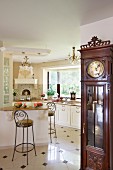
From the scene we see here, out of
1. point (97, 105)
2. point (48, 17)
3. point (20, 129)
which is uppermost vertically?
point (48, 17)

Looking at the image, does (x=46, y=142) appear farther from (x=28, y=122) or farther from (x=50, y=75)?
(x=50, y=75)

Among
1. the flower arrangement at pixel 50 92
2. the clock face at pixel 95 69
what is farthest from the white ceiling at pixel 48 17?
the flower arrangement at pixel 50 92

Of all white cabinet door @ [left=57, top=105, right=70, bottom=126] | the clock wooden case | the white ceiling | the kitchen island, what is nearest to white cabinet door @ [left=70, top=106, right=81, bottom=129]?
white cabinet door @ [left=57, top=105, right=70, bottom=126]

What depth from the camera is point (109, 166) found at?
8.70 ft

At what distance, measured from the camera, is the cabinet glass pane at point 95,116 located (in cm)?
279

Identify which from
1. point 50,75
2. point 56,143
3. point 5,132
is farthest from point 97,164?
point 50,75

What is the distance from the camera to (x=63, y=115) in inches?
259

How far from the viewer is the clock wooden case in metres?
2.65

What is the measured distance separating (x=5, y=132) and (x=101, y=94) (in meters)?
2.80

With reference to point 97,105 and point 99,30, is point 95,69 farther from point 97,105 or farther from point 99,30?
point 99,30

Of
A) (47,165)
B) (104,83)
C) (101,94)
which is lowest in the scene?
(47,165)

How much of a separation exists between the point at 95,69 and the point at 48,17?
1.20 m

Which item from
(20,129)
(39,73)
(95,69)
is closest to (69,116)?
(20,129)

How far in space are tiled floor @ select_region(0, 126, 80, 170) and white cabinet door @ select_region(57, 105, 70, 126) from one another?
1.58m
